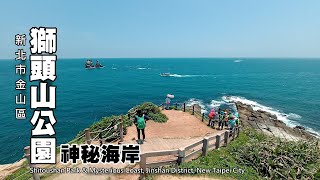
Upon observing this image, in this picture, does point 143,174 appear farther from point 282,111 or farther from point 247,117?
point 282,111

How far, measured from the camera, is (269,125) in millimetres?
32250

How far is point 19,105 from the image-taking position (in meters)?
41.8

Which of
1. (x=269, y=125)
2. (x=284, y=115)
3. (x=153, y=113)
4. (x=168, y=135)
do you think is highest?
(x=153, y=113)

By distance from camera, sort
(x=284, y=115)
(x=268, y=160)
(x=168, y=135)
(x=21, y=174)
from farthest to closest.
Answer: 1. (x=284, y=115)
2. (x=168, y=135)
3. (x=21, y=174)
4. (x=268, y=160)

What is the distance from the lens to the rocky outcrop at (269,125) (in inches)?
1129

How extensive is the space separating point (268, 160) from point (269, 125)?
987 inches

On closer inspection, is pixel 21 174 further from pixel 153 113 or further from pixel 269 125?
pixel 269 125

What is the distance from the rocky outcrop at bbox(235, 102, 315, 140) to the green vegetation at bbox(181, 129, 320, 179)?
16290mm

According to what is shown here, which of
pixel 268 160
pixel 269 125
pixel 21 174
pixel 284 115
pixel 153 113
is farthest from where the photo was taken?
pixel 284 115

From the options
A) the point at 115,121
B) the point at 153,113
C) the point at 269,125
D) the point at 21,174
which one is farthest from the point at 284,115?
the point at 21,174

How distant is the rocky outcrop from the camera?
1129 inches

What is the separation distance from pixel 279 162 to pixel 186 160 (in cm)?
462

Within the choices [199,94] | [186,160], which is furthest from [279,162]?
[199,94]

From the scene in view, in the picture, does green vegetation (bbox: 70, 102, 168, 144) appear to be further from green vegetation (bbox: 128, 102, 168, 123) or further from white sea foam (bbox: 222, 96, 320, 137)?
white sea foam (bbox: 222, 96, 320, 137)
